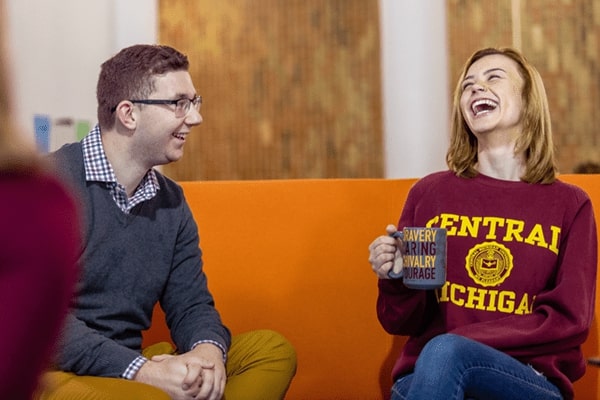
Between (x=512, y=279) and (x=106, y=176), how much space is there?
89cm

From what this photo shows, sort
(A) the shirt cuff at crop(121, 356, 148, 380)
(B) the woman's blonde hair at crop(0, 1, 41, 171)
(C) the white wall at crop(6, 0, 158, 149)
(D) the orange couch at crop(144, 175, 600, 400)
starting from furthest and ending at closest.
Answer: (C) the white wall at crop(6, 0, 158, 149)
(D) the orange couch at crop(144, 175, 600, 400)
(A) the shirt cuff at crop(121, 356, 148, 380)
(B) the woman's blonde hair at crop(0, 1, 41, 171)

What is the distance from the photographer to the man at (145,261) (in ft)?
5.72

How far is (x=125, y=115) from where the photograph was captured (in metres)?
1.99

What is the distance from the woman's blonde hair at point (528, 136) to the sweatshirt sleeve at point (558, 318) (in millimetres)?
194

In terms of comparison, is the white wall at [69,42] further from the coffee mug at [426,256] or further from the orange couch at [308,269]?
the coffee mug at [426,256]

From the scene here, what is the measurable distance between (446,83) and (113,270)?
2.03 m

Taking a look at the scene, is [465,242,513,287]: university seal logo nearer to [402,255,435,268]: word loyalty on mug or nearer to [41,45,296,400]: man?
[402,255,435,268]: word loyalty on mug

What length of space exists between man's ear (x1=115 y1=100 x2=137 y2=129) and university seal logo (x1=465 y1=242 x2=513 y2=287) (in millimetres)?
808

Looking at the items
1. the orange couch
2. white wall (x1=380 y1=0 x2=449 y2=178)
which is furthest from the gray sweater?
white wall (x1=380 y1=0 x2=449 y2=178)

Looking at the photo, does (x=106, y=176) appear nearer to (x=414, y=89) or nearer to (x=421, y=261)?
(x=421, y=261)

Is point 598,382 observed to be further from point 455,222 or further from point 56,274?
point 56,274

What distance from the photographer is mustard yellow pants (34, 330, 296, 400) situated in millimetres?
1603

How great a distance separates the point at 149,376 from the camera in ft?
5.66

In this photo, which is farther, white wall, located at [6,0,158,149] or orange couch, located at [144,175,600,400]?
white wall, located at [6,0,158,149]
